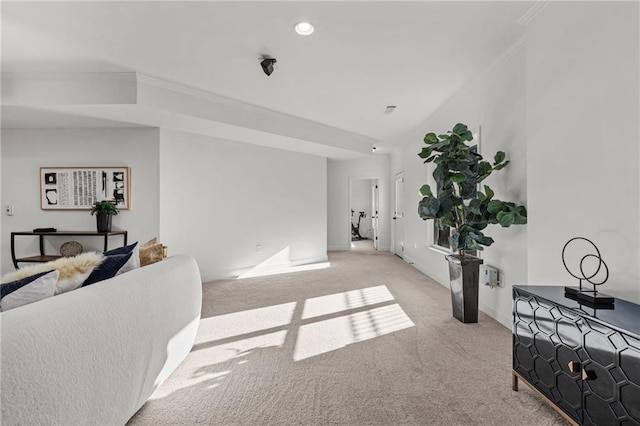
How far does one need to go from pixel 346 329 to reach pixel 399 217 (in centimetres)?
518

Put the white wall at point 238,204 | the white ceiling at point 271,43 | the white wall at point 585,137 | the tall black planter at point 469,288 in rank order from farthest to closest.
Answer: the white wall at point 238,204 < the tall black planter at point 469,288 < the white ceiling at point 271,43 < the white wall at point 585,137

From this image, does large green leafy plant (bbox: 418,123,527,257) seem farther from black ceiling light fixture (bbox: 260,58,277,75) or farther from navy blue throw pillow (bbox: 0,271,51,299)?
navy blue throw pillow (bbox: 0,271,51,299)

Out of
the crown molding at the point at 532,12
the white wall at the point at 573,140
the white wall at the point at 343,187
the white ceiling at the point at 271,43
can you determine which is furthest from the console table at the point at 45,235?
the white wall at the point at 343,187

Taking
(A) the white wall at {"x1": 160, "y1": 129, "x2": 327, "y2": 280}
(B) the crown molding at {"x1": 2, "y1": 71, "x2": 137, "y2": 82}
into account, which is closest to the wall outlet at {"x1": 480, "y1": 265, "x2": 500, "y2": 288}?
(A) the white wall at {"x1": 160, "y1": 129, "x2": 327, "y2": 280}

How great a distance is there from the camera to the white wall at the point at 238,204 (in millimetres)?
4783

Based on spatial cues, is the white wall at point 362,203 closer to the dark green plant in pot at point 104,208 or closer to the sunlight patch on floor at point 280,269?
the sunlight patch on floor at point 280,269

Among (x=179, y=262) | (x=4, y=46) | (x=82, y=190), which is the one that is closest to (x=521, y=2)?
(x=179, y=262)

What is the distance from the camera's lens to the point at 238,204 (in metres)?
5.59

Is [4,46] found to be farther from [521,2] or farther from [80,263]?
[521,2]

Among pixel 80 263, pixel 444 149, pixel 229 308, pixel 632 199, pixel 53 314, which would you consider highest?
pixel 444 149

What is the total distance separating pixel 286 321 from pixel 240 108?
288cm

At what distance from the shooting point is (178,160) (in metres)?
4.78

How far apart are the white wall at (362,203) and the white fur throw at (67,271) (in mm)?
9998

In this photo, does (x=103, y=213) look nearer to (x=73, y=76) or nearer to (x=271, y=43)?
(x=73, y=76)
